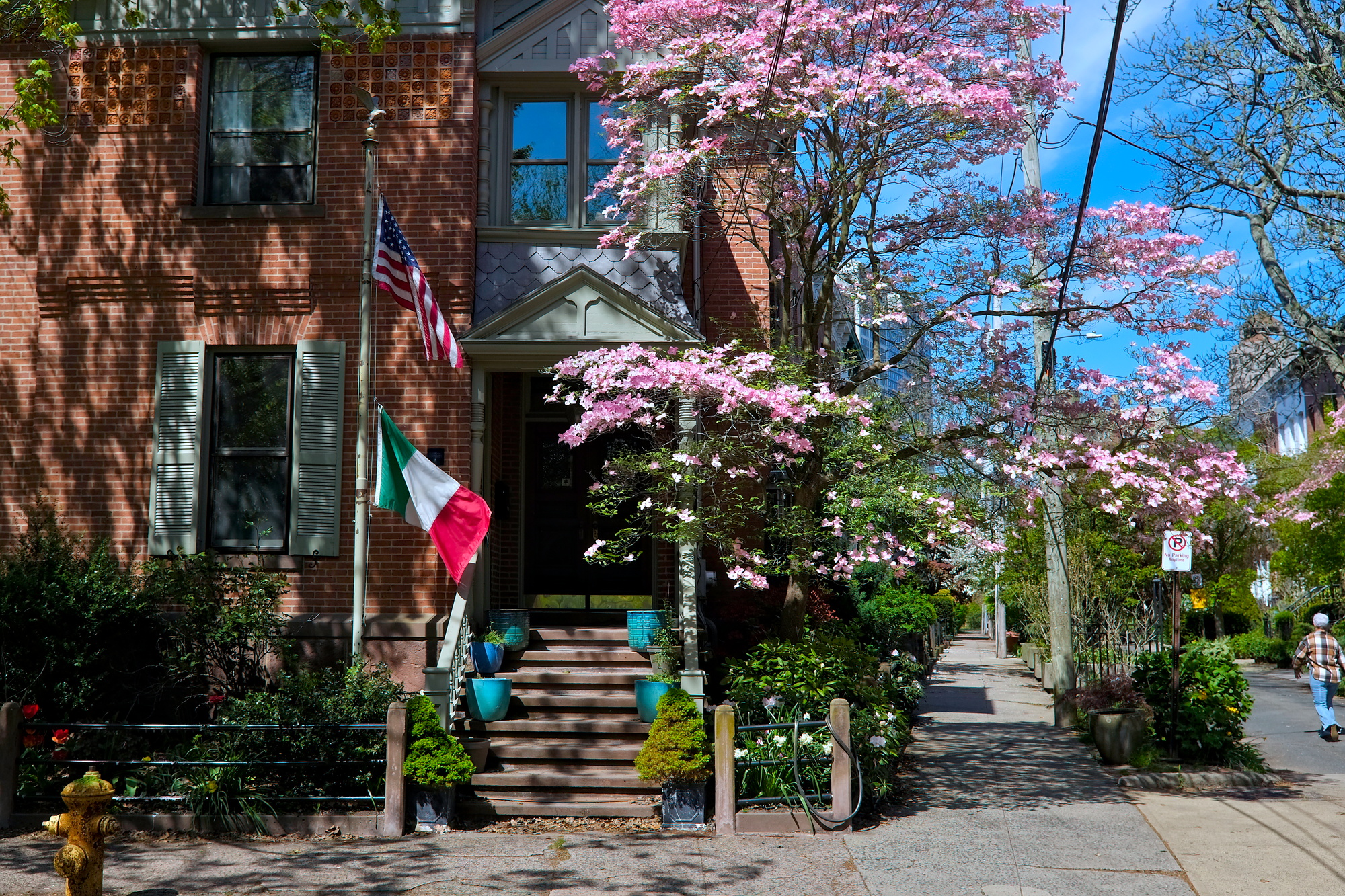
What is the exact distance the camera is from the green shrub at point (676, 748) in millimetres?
8734

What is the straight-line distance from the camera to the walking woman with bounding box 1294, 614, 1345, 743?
14195mm

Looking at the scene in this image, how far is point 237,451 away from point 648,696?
16.9ft

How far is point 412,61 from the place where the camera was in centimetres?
1171

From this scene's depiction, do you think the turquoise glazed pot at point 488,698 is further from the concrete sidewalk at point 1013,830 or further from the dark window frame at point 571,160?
the dark window frame at point 571,160

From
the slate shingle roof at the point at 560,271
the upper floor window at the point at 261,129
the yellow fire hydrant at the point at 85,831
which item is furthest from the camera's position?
the upper floor window at the point at 261,129

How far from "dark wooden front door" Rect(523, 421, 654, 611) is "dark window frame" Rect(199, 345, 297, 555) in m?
2.81

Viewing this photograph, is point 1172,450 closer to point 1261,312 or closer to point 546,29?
point 1261,312

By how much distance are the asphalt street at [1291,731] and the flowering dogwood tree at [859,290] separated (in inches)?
163

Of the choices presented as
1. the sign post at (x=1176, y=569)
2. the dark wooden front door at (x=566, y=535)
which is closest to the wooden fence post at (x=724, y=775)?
the dark wooden front door at (x=566, y=535)

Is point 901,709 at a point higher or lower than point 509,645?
lower

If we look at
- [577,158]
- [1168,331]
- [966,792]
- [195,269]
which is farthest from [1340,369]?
[195,269]

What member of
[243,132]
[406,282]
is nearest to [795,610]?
[406,282]

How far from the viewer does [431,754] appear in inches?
344

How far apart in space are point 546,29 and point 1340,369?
474 inches
